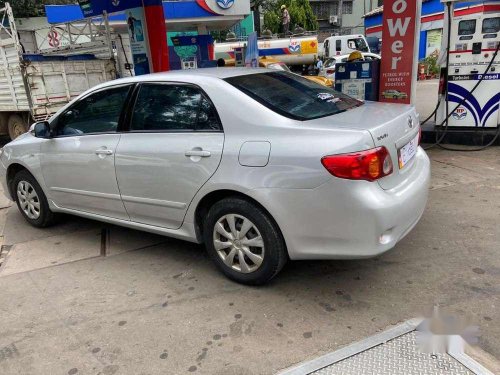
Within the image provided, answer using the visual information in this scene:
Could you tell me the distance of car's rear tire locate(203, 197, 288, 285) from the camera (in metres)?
3.00

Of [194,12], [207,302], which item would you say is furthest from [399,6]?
[194,12]

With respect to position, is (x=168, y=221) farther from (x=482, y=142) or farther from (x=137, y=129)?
(x=482, y=142)

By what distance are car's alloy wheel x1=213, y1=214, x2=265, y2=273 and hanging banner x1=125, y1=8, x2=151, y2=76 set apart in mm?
5699

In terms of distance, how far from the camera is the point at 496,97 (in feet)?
22.4

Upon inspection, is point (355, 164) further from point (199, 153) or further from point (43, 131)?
point (43, 131)

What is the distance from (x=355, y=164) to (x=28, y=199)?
3.69 m

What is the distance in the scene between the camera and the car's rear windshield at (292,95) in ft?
10.3

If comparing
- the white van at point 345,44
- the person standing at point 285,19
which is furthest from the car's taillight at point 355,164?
the person standing at point 285,19

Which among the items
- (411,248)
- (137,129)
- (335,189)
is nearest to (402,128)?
(335,189)

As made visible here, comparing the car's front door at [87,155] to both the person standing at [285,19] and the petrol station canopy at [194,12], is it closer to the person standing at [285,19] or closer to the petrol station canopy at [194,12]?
the petrol station canopy at [194,12]

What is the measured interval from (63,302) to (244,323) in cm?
143

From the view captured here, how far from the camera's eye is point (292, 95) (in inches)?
133

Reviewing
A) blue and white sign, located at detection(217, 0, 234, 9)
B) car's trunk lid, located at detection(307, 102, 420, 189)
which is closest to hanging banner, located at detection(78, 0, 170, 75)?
car's trunk lid, located at detection(307, 102, 420, 189)

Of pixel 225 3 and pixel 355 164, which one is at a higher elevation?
pixel 225 3
